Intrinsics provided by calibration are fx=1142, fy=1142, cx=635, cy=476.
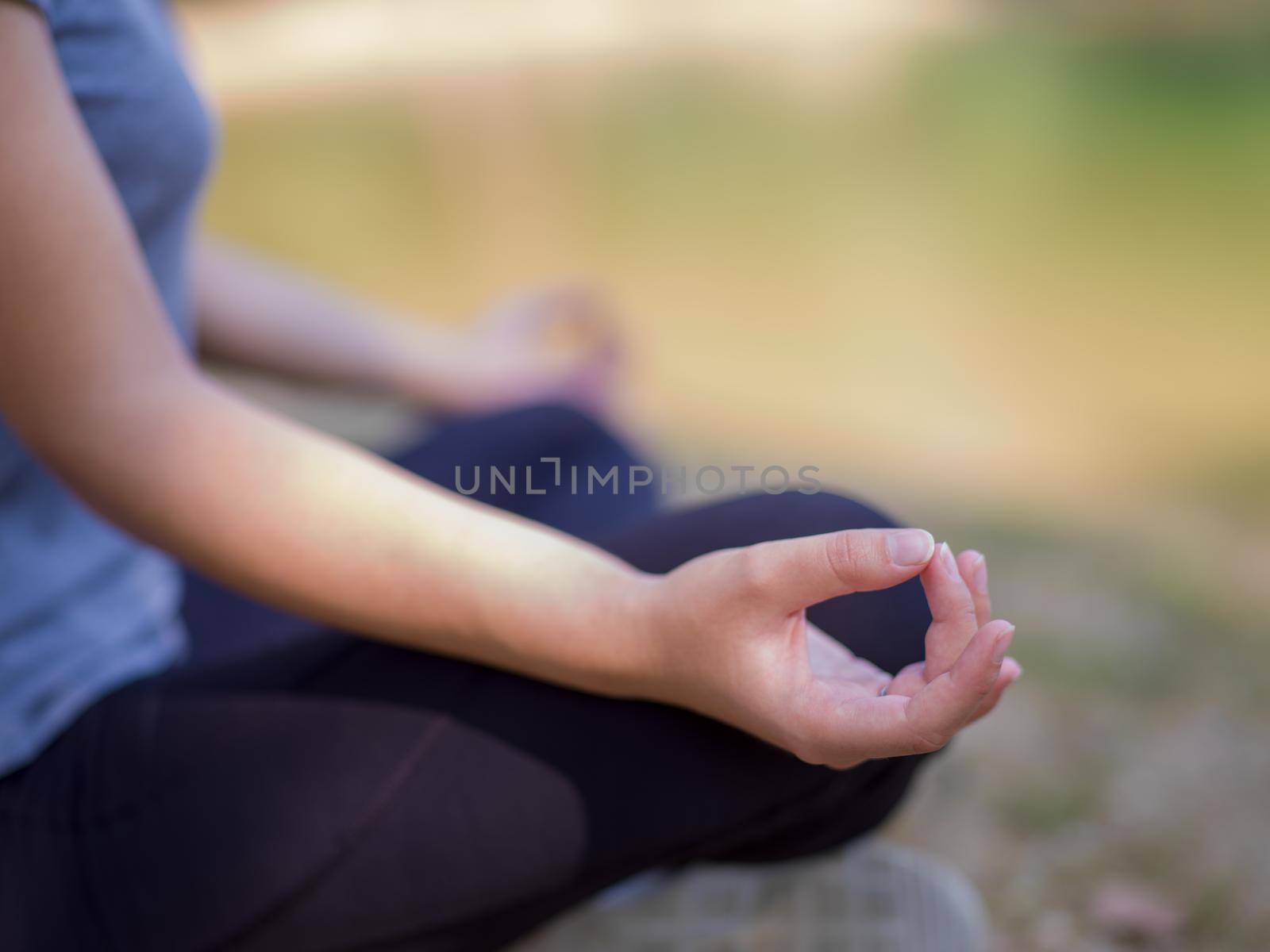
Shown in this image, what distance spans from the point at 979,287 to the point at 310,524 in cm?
284

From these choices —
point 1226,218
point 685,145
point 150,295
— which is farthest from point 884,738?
point 685,145

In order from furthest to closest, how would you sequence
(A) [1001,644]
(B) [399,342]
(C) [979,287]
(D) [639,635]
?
(C) [979,287], (B) [399,342], (D) [639,635], (A) [1001,644]

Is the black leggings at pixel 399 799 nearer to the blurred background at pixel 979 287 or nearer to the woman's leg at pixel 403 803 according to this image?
the woman's leg at pixel 403 803

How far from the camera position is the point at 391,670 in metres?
0.58

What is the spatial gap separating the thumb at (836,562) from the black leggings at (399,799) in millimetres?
93

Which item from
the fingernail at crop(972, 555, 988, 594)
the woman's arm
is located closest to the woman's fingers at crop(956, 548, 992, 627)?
the fingernail at crop(972, 555, 988, 594)

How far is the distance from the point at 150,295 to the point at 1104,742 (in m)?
0.92

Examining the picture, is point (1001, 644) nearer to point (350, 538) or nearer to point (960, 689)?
point (960, 689)

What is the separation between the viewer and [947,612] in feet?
1.41

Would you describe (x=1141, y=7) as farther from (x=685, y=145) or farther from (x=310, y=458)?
(x=310, y=458)

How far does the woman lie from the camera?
0.50 m

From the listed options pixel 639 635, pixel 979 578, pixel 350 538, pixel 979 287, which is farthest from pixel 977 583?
pixel 979 287

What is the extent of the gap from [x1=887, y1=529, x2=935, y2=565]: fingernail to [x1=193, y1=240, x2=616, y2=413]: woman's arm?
71 centimetres

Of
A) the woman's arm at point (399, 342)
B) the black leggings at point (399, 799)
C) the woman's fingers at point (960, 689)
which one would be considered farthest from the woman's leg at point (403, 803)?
the woman's arm at point (399, 342)
